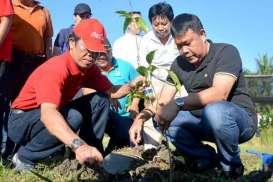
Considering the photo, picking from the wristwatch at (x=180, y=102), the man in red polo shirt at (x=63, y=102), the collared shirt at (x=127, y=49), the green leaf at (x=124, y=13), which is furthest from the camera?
the collared shirt at (x=127, y=49)

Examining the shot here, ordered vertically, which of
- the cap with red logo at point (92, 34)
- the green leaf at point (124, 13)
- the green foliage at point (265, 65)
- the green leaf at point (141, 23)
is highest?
the green leaf at point (124, 13)

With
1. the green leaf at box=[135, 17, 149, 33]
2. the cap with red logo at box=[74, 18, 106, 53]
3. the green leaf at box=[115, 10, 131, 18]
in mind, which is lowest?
the cap with red logo at box=[74, 18, 106, 53]

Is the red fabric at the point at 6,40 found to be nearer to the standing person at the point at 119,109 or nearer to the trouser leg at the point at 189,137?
the standing person at the point at 119,109

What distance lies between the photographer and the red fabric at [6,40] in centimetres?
368

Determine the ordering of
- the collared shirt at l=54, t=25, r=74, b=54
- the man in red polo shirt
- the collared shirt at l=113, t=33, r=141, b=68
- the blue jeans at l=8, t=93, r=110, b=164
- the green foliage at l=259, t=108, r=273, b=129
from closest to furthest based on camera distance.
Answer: the man in red polo shirt < the blue jeans at l=8, t=93, r=110, b=164 < the collared shirt at l=54, t=25, r=74, b=54 < the collared shirt at l=113, t=33, r=141, b=68 < the green foliage at l=259, t=108, r=273, b=129

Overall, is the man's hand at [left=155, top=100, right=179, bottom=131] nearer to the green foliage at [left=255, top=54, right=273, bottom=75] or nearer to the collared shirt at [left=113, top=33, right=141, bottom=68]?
the collared shirt at [left=113, top=33, right=141, bottom=68]

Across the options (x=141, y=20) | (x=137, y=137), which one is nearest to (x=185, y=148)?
(x=137, y=137)

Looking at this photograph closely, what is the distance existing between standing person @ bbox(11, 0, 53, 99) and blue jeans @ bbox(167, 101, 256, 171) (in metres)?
1.37

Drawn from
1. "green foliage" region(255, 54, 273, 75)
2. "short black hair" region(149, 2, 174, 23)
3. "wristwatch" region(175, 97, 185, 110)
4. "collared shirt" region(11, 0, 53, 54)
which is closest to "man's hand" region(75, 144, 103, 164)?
"wristwatch" region(175, 97, 185, 110)

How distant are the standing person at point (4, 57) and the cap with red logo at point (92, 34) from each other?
674 millimetres

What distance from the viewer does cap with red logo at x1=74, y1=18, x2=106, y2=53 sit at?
3200 millimetres

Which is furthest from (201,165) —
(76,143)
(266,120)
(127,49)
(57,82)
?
(266,120)

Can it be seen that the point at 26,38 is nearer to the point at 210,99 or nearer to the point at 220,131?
the point at 210,99

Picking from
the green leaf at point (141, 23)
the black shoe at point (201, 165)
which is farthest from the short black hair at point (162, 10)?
the green leaf at point (141, 23)
